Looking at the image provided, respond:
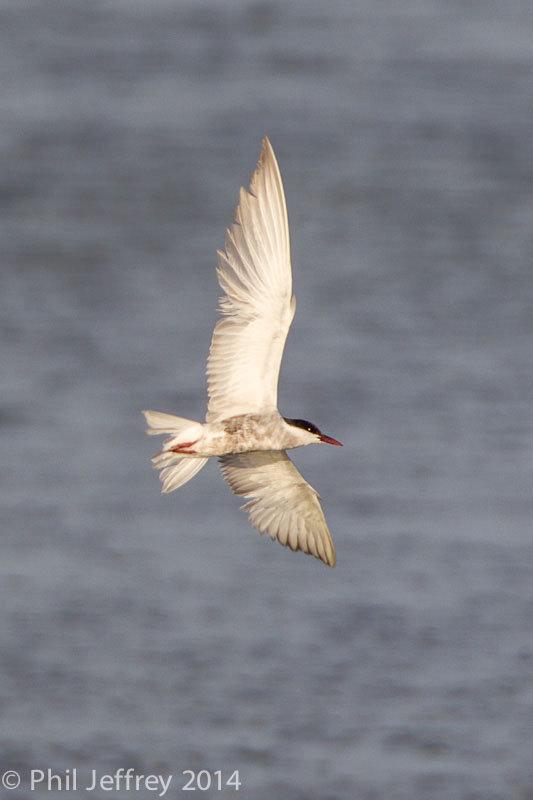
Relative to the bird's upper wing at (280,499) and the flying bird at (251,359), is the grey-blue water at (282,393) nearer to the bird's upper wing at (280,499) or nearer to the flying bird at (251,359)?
the bird's upper wing at (280,499)

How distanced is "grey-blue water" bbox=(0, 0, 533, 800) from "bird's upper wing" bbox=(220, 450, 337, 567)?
266cm

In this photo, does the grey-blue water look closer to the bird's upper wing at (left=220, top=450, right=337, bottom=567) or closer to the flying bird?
the bird's upper wing at (left=220, top=450, right=337, bottom=567)

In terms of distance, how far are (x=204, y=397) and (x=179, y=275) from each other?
3244 millimetres

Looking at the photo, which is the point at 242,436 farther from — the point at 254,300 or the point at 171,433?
the point at 254,300

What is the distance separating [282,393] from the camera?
13.4m

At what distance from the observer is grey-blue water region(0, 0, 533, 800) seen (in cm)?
959

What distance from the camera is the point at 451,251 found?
56.7 feet

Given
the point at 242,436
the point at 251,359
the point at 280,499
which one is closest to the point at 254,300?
the point at 251,359

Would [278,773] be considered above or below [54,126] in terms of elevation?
below

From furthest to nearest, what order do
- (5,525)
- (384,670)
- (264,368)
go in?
(5,525) → (384,670) → (264,368)

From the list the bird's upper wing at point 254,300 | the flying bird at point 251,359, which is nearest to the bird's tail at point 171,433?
the flying bird at point 251,359

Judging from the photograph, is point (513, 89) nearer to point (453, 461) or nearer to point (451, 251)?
point (451, 251)

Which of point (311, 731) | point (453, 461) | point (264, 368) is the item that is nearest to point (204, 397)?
point (453, 461)

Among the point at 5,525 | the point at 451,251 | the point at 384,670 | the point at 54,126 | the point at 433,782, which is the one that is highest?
the point at 54,126
